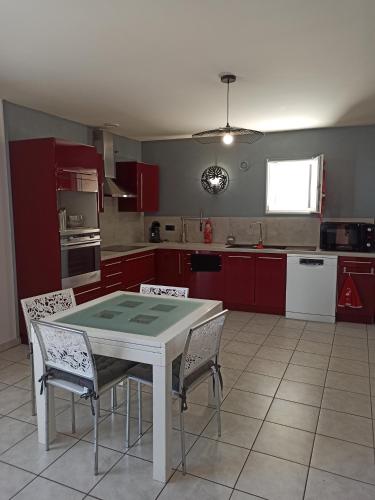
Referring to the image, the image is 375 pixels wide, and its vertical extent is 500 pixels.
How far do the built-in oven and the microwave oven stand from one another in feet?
8.95

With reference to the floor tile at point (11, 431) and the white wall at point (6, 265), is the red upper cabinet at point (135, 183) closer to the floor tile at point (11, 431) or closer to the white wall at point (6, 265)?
the white wall at point (6, 265)

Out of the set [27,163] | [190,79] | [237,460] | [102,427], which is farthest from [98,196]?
[237,460]

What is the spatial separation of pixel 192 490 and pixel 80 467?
63cm

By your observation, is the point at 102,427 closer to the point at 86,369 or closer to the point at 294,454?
the point at 86,369

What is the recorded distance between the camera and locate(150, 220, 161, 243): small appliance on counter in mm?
5748

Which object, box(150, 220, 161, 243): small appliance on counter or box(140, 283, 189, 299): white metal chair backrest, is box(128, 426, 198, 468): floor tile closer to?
box(140, 283, 189, 299): white metal chair backrest

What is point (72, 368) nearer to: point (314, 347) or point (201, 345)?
point (201, 345)

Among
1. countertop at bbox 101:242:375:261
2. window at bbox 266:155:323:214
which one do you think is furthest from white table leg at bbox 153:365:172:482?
window at bbox 266:155:323:214

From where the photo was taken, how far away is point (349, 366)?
11.0 ft

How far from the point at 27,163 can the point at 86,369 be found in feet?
7.76

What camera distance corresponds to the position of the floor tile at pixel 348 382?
9.61 ft

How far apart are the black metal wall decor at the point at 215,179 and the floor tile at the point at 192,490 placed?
4123 millimetres

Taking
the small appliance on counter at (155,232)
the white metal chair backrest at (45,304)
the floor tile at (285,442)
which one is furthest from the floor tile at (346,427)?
the small appliance on counter at (155,232)

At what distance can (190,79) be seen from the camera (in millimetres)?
2955
